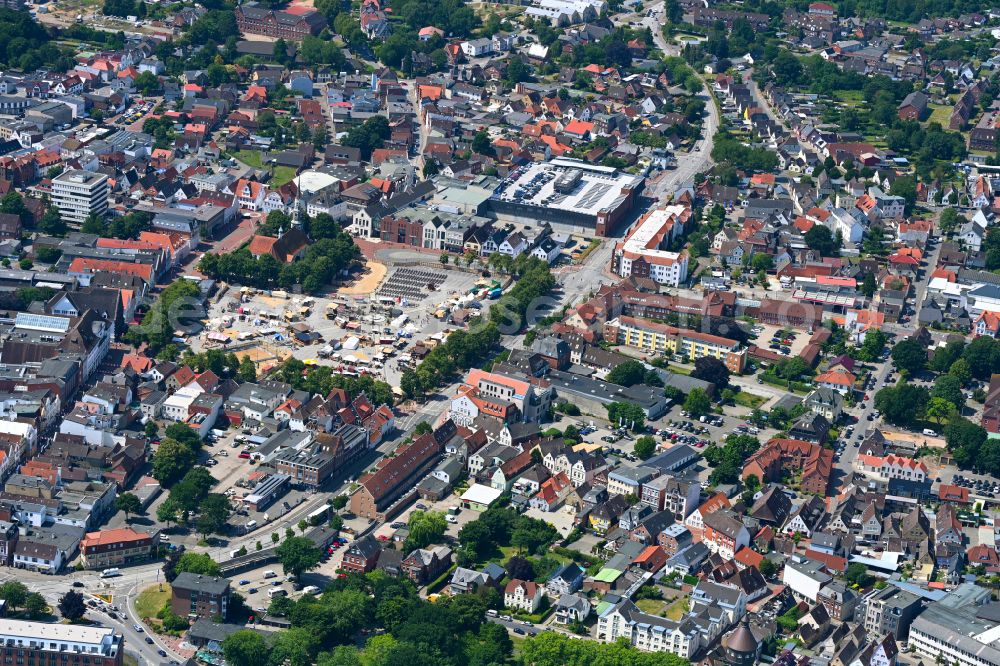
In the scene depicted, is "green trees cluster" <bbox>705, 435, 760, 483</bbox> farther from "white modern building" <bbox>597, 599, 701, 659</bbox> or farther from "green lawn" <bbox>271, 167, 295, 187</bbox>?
"green lawn" <bbox>271, 167, 295, 187</bbox>

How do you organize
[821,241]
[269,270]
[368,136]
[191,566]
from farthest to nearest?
[368,136] < [821,241] < [269,270] < [191,566]

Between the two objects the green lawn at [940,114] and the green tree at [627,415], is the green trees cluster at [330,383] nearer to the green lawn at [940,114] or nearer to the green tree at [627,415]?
the green tree at [627,415]

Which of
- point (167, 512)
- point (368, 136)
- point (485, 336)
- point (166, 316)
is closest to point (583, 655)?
point (167, 512)

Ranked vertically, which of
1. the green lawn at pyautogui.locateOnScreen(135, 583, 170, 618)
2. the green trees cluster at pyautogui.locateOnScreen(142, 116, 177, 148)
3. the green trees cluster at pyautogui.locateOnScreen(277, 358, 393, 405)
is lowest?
the green lawn at pyautogui.locateOnScreen(135, 583, 170, 618)

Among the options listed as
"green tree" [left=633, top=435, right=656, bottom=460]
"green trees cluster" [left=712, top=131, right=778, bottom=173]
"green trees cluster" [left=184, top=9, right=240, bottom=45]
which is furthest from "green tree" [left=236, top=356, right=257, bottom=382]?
"green trees cluster" [left=184, top=9, right=240, bottom=45]

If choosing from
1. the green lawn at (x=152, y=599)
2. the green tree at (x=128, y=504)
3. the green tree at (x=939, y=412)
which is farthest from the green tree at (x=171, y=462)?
the green tree at (x=939, y=412)

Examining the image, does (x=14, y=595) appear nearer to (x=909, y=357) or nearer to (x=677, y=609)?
(x=677, y=609)
